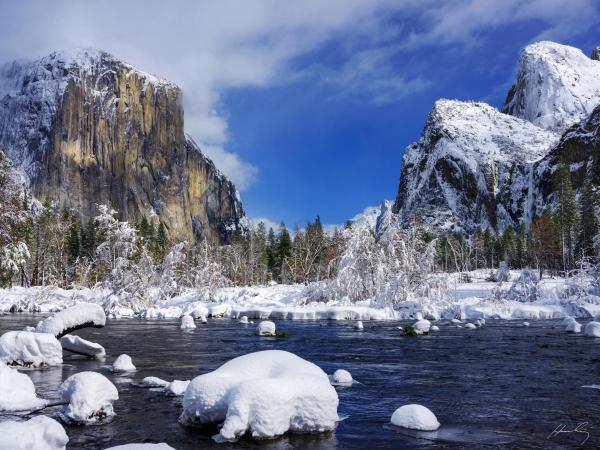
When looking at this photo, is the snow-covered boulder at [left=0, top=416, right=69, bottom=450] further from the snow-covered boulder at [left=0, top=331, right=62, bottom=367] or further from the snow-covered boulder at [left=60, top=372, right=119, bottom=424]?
the snow-covered boulder at [left=0, top=331, right=62, bottom=367]

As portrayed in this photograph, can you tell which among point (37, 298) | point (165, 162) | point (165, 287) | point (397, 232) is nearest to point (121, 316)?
point (37, 298)

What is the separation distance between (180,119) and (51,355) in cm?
17673

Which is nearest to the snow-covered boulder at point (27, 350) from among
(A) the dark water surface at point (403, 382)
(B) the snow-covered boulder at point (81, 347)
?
(A) the dark water surface at point (403, 382)

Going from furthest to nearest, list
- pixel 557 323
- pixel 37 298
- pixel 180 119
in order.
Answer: pixel 180 119
pixel 37 298
pixel 557 323

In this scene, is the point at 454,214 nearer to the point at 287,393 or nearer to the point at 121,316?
the point at 121,316

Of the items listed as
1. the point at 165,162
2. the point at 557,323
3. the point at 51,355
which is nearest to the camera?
the point at 51,355

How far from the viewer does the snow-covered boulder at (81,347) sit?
51.8 ft

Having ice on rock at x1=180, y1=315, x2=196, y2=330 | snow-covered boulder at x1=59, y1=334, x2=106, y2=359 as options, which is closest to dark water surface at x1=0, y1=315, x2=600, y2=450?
snow-covered boulder at x1=59, y1=334, x2=106, y2=359

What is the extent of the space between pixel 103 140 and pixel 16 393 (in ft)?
540

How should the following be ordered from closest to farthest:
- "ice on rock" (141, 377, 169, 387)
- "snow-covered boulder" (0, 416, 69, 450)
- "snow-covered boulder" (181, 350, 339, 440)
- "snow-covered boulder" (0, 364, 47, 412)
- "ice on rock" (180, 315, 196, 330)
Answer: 1. "snow-covered boulder" (0, 416, 69, 450)
2. "snow-covered boulder" (181, 350, 339, 440)
3. "snow-covered boulder" (0, 364, 47, 412)
4. "ice on rock" (141, 377, 169, 387)
5. "ice on rock" (180, 315, 196, 330)

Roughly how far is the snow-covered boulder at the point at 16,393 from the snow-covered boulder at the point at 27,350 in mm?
4472

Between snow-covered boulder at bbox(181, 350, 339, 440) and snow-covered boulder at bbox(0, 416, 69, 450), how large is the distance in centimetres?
218

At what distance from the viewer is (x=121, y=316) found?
38188 millimetres

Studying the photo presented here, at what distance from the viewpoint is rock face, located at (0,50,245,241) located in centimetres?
15388
